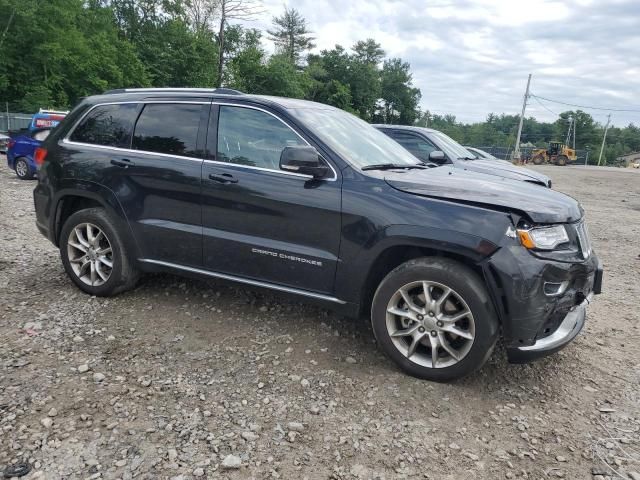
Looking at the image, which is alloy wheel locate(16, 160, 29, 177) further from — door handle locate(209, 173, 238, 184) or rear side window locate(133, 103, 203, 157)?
door handle locate(209, 173, 238, 184)

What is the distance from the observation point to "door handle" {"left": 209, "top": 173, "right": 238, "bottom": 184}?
3.78m

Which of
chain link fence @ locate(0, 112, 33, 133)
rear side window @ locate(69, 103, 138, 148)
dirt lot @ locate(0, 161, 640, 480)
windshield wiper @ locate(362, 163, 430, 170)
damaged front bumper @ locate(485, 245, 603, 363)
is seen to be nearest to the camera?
dirt lot @ locate(0, 161, 640, 480)

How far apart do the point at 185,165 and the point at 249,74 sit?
42319 millimetres

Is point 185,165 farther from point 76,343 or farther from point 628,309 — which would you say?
point 628,309

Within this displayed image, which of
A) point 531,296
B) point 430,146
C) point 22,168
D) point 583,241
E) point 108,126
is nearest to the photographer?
point 531,296

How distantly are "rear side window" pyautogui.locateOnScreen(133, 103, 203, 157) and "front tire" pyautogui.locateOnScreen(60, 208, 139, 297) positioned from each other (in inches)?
30.1

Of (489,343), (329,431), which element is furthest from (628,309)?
(329,431)

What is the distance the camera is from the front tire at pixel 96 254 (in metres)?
4.33

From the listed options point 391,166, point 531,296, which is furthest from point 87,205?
point 531,296

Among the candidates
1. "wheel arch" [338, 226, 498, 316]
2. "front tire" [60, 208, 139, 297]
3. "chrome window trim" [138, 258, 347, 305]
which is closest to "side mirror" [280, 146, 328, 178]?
"wheel arch" [338, 226, 498, 316]

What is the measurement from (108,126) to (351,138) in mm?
2203

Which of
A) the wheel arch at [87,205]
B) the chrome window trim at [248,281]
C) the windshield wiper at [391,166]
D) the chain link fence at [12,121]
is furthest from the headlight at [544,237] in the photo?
the chain link fence at [12,121]

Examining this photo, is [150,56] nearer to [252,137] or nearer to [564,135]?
[252,137]

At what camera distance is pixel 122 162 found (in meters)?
4.22
